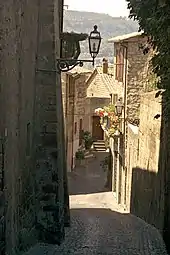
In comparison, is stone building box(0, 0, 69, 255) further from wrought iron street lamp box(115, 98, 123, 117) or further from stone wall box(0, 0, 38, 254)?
wrought iron street lamp box(115, 98, 123, 117)

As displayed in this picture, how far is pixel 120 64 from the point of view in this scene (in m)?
24.8

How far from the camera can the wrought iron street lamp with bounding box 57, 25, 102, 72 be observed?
1189 centimetres

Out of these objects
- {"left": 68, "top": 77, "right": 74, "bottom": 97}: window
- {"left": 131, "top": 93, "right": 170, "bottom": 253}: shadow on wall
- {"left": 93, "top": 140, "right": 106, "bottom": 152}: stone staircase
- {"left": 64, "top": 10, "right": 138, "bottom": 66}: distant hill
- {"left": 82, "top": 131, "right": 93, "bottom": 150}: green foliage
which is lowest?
{"left": 93, "top": 140, "right": 106, "bottom": 152}: stone staircase

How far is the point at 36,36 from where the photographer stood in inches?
460

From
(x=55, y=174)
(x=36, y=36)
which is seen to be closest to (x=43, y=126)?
(x=55, y=174)

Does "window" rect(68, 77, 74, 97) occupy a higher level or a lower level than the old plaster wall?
higher

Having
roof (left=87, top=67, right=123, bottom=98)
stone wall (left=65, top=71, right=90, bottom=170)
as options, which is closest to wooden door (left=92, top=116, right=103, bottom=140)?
roof (left=87, top=67, right=123, bottom=98)

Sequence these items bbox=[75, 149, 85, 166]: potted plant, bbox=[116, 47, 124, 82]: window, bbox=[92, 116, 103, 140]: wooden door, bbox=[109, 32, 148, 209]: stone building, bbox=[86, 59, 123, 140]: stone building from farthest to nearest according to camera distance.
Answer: bbox=[92, 116, 103, 140]: wooden door → bbox=[86, 59, 123, 140]: stone building → bbox=[75, 149, 85, 166]: potted plant → bbox=[116, 47, 124, 82]: window → bbox=[109, 32, 148, 209]: stone building

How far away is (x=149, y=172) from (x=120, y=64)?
10925 millimetres

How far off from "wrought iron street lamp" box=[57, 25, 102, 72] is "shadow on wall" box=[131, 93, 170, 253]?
198 cm

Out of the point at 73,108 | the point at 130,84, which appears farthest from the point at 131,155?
the point at 73,108

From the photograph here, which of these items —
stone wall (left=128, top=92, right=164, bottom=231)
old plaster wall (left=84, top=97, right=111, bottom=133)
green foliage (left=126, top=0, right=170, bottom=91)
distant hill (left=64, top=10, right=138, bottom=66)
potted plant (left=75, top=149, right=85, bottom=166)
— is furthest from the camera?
distant hill (left=64, top=10, right=138, bottom=66)

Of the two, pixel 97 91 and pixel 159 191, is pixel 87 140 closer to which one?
pixel 97 91

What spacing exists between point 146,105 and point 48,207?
4.93 m
